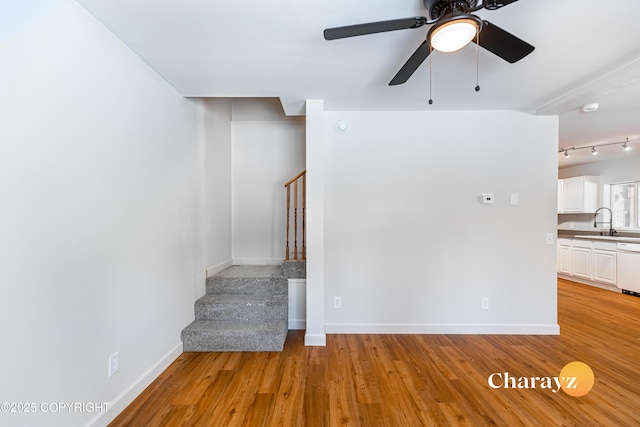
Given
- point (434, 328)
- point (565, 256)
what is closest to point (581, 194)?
point (565, 256)

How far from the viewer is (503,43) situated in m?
1.37

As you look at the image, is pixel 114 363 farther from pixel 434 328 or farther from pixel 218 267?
pixel 434 328

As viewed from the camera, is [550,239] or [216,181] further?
[216,181]

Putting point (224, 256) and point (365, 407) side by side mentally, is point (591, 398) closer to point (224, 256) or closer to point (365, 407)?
point (365, 407)

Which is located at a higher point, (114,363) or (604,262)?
(604,262)

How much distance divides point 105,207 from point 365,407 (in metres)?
2.08

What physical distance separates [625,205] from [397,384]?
18.9 ft

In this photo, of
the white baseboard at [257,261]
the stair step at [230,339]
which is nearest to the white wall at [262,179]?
the white baseboard at [257,261]

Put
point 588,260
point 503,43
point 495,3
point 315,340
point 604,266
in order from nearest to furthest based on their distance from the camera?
point 495,3, point 503,43, point 315,340, point 604,266, point 588,260

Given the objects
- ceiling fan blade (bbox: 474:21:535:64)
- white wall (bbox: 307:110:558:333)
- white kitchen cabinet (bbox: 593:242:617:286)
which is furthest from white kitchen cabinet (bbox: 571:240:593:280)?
ceiling fan blade (bbox: 474:21:535:64)

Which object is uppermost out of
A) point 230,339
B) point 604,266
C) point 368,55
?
point 368,55

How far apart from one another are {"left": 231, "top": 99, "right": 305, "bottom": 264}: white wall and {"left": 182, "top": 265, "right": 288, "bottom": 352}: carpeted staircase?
1.64ft

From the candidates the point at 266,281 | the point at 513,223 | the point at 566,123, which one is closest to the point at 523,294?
the point at 513,223

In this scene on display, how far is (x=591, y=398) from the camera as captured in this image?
1.86m
